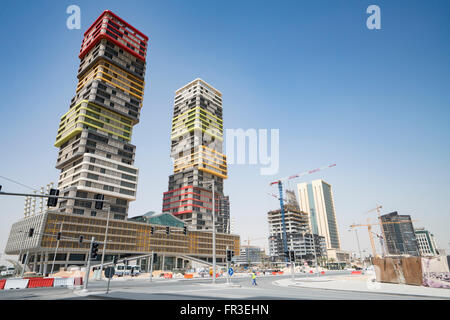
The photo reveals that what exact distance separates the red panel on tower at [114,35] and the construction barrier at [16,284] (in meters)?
119

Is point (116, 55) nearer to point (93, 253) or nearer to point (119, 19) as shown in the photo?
point (119, 19)

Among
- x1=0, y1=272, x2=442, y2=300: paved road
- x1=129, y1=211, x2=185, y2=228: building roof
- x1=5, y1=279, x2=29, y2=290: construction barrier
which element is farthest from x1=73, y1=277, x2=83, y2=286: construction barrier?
x1=129, y1=211, x2=185, y2=228: building roof

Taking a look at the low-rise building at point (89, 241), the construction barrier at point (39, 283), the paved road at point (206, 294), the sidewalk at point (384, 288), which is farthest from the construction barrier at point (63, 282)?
the low-rise building at point (89, 241)

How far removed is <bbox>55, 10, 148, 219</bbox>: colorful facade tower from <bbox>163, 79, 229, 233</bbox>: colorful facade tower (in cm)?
4264

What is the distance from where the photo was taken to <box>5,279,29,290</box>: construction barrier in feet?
87.5

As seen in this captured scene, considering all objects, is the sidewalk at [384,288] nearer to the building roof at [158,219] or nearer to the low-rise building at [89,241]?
the low-rise building at [89,241]

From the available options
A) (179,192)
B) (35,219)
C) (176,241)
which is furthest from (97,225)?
(179,192)

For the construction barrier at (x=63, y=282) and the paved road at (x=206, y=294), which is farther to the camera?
the construction barrier at (x=63, y=282)

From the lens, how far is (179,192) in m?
147

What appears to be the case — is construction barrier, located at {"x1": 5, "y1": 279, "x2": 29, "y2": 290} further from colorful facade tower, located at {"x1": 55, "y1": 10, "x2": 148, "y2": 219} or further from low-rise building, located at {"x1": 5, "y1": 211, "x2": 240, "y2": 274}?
colorful facade tower, located at {"x1": 55, "y1": 10, "x2": 148, "y2": 219}

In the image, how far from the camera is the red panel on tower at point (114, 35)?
120 m

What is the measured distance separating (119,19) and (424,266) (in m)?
149

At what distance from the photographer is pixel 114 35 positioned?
123250 millimetres

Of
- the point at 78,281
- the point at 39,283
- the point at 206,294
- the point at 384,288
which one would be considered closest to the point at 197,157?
the point at 78,281
